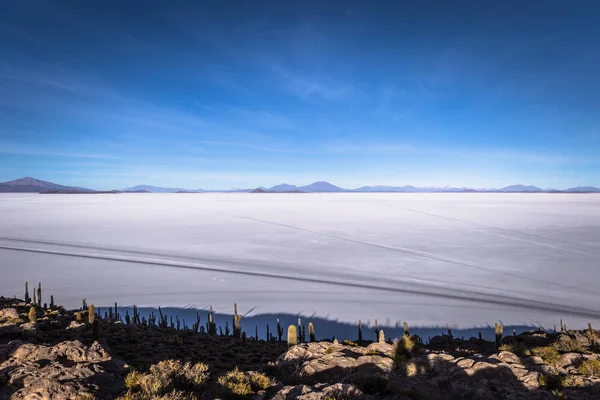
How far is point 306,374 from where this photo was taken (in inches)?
340

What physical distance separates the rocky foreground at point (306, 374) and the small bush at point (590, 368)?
1.3 inches

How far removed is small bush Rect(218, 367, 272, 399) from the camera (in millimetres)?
7105

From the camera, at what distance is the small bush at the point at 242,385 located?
7.11m

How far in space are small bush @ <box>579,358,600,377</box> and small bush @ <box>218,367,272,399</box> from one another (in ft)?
25.3

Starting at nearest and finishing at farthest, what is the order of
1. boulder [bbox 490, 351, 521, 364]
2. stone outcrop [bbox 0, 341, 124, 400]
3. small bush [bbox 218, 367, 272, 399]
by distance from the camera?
stone outcrop [bbox 0, 341, 124, 400] < small bush [bbox 218, 367, 272, 399] < boulder [bbox 490, 351, 521, 364]

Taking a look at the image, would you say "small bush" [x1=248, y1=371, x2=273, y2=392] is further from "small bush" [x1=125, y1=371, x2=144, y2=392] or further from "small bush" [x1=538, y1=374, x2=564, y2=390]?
"small bush" [x1=538, y1=374, x2=564, y2=390]

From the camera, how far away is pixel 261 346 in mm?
14891

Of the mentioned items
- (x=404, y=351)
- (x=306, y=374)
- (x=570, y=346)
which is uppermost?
(x=404, y=351)

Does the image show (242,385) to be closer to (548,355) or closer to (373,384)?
(373,384)

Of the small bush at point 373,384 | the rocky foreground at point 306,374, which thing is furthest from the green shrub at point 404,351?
the small bush at point 373,384

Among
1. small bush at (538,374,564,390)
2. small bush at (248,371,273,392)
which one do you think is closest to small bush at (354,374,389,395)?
small bush at (248,371,273,392)

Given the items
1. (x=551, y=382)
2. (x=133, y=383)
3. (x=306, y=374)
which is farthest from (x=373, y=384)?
(x=133, y=383)

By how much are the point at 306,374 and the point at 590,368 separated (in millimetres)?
6975

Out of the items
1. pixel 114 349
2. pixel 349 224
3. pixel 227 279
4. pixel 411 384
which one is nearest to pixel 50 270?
pixel 227 279
